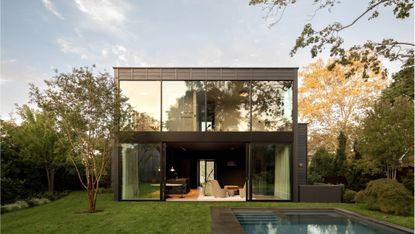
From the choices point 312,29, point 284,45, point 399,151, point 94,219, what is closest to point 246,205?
point 94,219

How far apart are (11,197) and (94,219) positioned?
5.35 metres

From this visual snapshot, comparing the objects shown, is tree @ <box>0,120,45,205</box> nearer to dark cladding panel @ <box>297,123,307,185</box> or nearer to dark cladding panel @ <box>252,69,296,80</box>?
dark cladding panel @ <box>252,69,296,80</box>

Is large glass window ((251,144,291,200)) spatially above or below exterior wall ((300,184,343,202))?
above

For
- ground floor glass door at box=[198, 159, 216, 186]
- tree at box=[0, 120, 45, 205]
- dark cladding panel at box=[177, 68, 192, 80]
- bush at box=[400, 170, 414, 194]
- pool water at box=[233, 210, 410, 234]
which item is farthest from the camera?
ground floor glass door at box=[198, 159, 216, 186]

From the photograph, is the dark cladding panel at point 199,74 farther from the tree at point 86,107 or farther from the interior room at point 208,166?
the interior room at point 208,166

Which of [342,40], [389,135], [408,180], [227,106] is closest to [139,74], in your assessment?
[227,106]

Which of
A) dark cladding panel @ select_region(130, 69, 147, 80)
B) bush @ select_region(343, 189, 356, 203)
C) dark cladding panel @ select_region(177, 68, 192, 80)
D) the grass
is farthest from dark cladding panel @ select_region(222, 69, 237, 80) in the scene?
bush @ select_region(343, 189, 356, 203)

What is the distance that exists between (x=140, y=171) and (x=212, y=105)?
391cm

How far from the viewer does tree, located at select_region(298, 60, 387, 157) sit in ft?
72.1

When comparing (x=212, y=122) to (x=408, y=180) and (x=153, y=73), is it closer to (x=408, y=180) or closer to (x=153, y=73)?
(x=153, y=73)

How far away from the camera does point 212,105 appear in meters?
13.2

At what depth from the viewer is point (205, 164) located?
67.3 feet

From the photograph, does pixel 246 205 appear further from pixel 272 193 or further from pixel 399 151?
pixel 399 151

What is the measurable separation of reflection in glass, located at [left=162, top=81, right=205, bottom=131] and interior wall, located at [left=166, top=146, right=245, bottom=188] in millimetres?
6221
